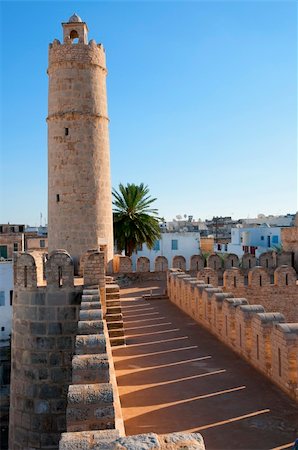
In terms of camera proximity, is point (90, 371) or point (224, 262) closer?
point (90, 371)

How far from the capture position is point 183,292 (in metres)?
13.7

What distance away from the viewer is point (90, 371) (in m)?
4.52

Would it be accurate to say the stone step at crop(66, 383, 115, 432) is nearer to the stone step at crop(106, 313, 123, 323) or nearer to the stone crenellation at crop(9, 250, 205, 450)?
the stone crenellation at crop(9, 250, 205, 450)

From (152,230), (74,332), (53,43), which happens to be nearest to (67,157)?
(53,43)

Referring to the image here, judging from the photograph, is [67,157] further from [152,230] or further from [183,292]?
[152,230]

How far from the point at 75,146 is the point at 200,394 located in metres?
10.6

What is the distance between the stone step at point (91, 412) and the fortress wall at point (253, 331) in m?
3.32

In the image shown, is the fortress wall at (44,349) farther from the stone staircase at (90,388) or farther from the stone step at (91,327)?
the stone staircase at (90,388)

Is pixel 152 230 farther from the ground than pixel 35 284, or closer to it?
farther from the ground

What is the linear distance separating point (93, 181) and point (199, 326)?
260 inches

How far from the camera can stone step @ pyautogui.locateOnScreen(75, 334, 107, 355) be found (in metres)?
5.18

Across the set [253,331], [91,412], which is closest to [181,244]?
[253,331]

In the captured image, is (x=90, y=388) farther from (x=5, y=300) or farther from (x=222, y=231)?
(x=222, y=231)

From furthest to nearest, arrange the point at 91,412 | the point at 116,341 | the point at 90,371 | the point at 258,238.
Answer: the point at 258,238 → the point at 116,341 → the point at 90,371 → the point at 91,412
